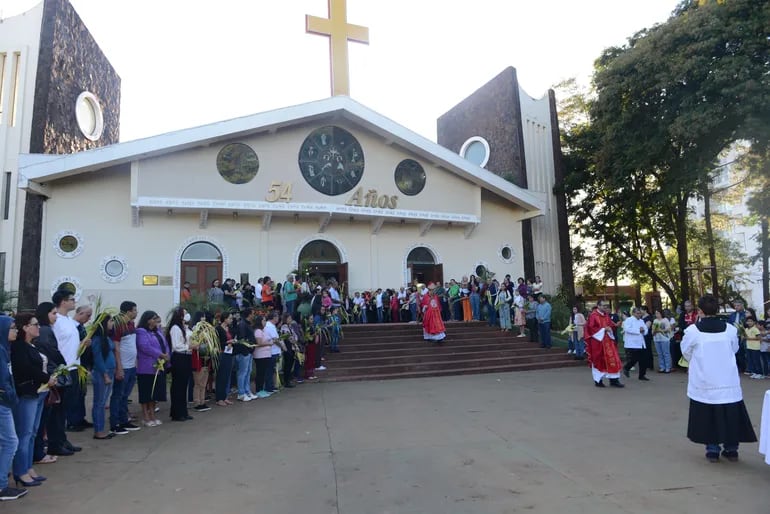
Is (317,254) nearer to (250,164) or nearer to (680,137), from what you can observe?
(250,164)

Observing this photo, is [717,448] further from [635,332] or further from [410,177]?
[410,177]

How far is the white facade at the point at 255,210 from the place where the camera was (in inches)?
602

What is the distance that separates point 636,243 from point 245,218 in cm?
1762

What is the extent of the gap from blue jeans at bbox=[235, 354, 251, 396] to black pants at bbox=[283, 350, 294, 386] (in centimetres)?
125

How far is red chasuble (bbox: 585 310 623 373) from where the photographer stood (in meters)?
10.3

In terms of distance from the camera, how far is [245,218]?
17.1m

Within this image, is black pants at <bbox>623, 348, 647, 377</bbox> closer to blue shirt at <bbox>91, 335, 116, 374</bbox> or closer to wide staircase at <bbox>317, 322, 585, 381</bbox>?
wide staircase at <bbox>317, 322, 585, 381</bbox>

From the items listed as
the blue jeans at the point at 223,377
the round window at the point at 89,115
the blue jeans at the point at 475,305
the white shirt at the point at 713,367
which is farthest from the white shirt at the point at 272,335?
the round window at the point at 89,115

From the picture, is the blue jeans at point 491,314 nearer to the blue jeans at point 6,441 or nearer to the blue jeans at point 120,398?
the blue jeans at point 120,398

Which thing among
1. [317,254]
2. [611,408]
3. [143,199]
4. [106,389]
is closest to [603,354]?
[611,408]

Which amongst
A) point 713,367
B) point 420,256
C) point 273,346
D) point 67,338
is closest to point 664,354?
point 713,367

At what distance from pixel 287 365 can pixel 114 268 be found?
8.03 metres

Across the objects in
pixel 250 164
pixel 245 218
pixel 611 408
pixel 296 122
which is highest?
pixel 296 122

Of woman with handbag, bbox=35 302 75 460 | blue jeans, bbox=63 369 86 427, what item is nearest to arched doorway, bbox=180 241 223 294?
blue jeans, bbox=63 369 86 427
